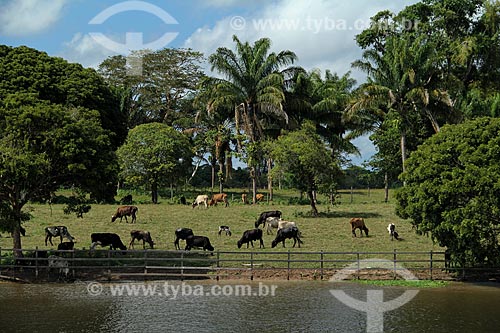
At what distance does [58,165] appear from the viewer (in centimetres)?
2502

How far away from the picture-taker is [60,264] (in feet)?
80.6

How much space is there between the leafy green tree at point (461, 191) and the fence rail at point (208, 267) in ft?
6.91

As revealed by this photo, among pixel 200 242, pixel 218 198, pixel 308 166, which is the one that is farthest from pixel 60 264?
pixel 218 198

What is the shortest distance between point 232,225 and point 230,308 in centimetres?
1716

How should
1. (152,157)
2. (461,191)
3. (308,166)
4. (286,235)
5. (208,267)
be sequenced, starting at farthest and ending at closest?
(152,157)
(308,166)
(286,235)
(208,267)
(461,191)

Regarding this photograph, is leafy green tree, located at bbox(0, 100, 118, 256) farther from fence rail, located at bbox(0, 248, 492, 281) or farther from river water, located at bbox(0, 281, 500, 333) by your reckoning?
river water, located at bbox(0, 281, 500, 333)

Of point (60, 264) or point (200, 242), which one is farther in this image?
point (200, 242)

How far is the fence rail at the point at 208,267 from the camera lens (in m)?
24.6

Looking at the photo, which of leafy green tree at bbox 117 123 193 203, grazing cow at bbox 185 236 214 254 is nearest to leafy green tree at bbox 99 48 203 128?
leafy green tree at bbox 117 123 193 203

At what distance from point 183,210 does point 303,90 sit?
19371mm

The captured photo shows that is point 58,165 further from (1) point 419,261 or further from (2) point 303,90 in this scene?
(2) point 303,90

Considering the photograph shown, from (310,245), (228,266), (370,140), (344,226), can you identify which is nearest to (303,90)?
(370,140)

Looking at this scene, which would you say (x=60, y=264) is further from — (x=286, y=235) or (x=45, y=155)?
(x=286, y=235)

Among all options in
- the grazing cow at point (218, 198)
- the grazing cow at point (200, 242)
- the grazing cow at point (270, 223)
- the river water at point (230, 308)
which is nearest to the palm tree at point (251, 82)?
the grazing cow at point (218, 198)
